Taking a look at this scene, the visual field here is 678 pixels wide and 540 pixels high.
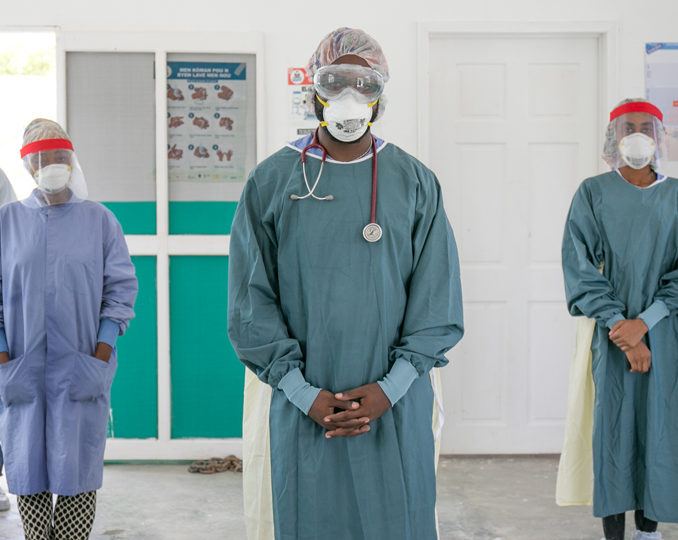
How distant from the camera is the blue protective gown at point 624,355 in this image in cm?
301

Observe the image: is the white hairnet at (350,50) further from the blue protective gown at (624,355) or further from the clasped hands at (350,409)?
the blue protective gown at (624,355)

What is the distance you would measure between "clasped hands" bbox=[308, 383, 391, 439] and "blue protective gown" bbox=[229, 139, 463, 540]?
→ 42mm

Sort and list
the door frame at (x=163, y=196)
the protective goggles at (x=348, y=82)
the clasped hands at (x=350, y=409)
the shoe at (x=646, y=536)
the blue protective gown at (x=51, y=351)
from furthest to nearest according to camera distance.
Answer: the door frame at (x=163, y=196) < the shoe at (x=646, y=536) < the blue protective gown at (x=51, y=351) < the protective goggles at (x=348, y=82) < the clasped hands at (x=350, y=409)

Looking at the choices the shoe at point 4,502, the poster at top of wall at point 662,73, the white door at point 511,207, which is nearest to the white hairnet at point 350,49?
the white door at point 511,207

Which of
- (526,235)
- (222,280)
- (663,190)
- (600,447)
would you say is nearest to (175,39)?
(222,280)

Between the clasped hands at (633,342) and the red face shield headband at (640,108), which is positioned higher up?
the red face shield headband at (640,108)

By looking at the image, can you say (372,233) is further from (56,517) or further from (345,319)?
(56,517)

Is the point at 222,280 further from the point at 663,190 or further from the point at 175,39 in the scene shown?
the point at 663,190

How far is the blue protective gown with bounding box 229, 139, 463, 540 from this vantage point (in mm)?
1949

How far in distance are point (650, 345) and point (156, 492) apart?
7.19 feet

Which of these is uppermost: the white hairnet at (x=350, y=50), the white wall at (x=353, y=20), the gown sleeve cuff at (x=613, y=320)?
the white wall at (x=353, y=20)

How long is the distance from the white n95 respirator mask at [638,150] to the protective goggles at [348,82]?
145 cm

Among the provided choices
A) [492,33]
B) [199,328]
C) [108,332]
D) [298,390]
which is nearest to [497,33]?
[492,33]

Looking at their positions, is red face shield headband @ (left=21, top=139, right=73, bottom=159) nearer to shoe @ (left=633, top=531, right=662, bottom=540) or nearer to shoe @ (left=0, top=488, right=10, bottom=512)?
shoe @ (left=0, top=488, right=10, bottom=512)
